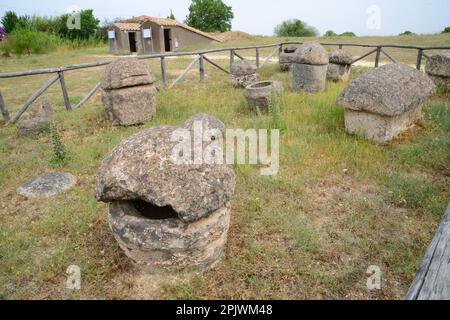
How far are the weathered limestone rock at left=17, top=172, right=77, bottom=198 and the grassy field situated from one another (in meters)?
0.13

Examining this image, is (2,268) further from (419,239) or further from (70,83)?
(70,83)

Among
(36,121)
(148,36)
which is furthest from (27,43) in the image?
(36,121)

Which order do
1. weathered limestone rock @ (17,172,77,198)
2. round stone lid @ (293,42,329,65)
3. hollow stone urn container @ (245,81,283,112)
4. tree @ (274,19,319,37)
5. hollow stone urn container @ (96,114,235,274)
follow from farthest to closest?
tree @ (274,19,319,37) < round stone lid @ (293,42,329,65) < hollow stone urn container @ (245,81,283,112) < weathered limestone rock @ (17,172,77,198) < hollow stone urn container @ (96,114,235,274)

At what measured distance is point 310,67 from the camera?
333 inches

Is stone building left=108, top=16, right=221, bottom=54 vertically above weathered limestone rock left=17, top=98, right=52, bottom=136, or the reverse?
stone building left=108, top=16, right=221, bottom=54

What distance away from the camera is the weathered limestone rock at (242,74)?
957 centimetres

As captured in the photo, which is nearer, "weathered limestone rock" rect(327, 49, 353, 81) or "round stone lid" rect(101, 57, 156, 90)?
"round stone lid" rect(101, 57, 156, 90)

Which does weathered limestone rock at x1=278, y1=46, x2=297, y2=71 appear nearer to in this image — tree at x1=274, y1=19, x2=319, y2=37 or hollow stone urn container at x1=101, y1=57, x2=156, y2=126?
hollow stone urn container at x1=101, y1=57, x2=156, y2=126

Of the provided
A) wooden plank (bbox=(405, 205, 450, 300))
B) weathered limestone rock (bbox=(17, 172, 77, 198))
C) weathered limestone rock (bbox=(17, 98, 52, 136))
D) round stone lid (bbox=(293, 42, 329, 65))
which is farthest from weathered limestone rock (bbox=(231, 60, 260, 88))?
wooden plank (bbox=(405, 205, 450, 300))

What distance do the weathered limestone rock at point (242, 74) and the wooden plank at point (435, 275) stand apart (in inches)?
326

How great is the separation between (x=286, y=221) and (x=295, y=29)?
134 feet

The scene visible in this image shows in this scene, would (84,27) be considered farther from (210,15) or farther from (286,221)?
(286,221)

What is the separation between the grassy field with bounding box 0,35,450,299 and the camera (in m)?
2.73
